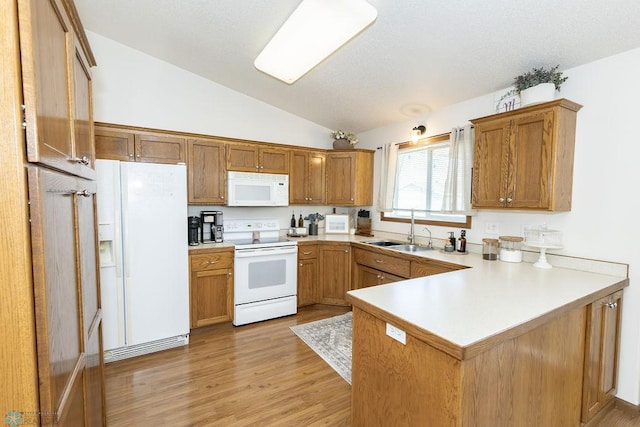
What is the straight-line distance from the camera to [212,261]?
3.13 metres

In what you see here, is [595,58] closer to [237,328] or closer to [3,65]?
[3,65]

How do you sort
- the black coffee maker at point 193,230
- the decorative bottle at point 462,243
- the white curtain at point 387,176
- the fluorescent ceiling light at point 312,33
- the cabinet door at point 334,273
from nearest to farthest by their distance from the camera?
the fluorescent ceiling light at point 312,33, the decorative bottle at point 462,243, the black coffee maker at point 193,230, the cabinet door at point 334,273, the white curtain at point 387,176

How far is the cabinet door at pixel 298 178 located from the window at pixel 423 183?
1219 millimetres

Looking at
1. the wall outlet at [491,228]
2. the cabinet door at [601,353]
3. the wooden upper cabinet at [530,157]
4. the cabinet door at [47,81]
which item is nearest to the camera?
the cabinet door at [47,81]

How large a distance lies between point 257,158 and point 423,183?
2.09 m

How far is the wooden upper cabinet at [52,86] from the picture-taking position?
678mm

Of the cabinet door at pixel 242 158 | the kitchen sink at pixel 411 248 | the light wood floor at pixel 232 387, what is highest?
the cabinet door at pixel 242 158

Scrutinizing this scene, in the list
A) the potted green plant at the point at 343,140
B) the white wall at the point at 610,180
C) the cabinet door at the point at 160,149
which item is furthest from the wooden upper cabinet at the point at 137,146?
the white wall at the point at 610,180

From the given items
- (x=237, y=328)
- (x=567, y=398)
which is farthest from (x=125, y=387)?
(x=567, y=398)

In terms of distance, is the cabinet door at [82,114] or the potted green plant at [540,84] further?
the potted green plant at [540,84]

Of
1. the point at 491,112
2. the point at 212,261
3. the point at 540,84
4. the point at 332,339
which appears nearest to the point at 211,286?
the point at 212,261

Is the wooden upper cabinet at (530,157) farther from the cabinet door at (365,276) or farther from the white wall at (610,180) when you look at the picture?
the cabinet door at (365,276)

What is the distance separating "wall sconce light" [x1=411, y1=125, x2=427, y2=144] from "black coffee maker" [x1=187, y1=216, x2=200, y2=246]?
2.76 metres

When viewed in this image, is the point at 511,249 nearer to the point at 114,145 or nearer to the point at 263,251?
the point at 263,251
